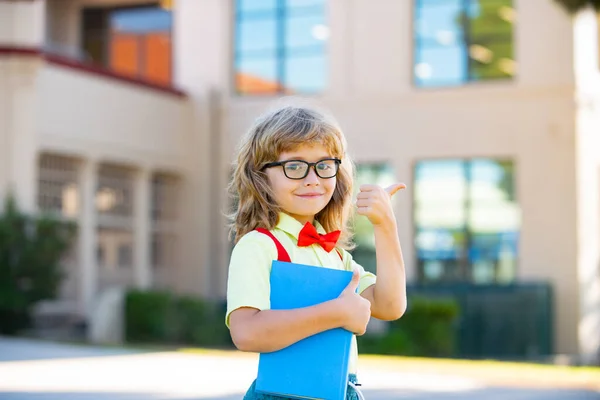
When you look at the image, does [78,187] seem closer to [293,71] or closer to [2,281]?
[2,281]

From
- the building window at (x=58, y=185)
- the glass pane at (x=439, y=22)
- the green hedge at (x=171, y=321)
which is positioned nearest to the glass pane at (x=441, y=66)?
the glass pane at (x=439, y=22)

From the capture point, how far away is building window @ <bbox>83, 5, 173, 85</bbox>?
1034 inches

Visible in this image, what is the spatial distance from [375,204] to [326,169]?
0.20 meters

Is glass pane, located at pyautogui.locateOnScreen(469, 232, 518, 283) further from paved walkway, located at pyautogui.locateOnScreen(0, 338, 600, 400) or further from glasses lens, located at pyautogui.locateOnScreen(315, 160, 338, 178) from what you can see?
glasses lens, located at pyautogui.locateOnScreen(315, 160, 338, 178)

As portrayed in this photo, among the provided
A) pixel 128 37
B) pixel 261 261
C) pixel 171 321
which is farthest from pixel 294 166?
pixel 128 37

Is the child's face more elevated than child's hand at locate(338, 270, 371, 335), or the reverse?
the child's face

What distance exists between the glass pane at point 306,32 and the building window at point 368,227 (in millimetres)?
2760

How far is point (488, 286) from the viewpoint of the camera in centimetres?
2089

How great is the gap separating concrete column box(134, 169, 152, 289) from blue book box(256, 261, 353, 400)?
19.5 m

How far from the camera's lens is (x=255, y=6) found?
2402cm

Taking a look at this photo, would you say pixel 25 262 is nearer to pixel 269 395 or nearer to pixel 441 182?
pixel 441 182

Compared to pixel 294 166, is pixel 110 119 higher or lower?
higher

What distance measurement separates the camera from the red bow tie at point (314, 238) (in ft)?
10.7

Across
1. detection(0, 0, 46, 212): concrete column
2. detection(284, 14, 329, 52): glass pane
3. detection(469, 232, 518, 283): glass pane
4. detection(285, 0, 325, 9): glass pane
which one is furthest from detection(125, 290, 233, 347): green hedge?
detection(285, 0, 325, 9): glass pane
